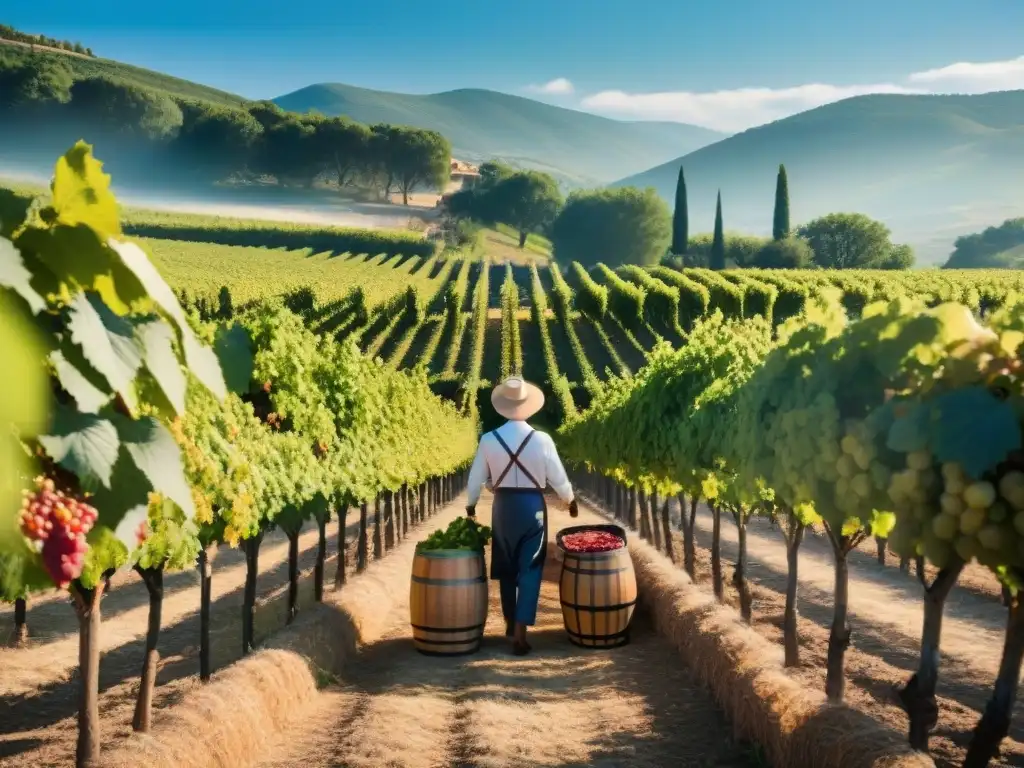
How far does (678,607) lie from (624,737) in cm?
224

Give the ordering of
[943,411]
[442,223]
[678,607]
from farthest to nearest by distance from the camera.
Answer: [442,223], [678,607], [943,411]

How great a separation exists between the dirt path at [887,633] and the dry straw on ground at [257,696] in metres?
3.41

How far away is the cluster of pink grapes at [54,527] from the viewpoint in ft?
5.26

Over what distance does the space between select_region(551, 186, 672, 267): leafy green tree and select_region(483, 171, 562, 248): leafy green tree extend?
13.9 ft

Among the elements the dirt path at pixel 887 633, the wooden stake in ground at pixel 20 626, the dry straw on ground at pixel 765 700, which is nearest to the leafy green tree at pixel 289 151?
the dirt path at pixel 887 633

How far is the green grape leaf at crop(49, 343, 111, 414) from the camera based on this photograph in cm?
165

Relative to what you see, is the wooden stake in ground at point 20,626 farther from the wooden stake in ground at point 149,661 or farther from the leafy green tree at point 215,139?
the leafy green tree at point 215,139

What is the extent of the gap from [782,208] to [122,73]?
65025mm

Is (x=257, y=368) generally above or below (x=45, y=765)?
above

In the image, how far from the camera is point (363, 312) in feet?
205

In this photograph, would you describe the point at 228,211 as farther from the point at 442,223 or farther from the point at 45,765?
the point at 45,765

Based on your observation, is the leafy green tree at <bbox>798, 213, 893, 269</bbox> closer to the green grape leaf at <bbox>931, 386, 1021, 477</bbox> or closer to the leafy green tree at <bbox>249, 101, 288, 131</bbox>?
the leafy green tree at <bbox>249, 101, 288, 131</bbox>

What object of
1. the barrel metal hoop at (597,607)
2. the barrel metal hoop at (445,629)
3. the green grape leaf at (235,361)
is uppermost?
the green grape leaf at (235,361)

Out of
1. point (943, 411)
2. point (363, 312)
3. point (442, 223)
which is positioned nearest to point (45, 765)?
point (943, 411)
